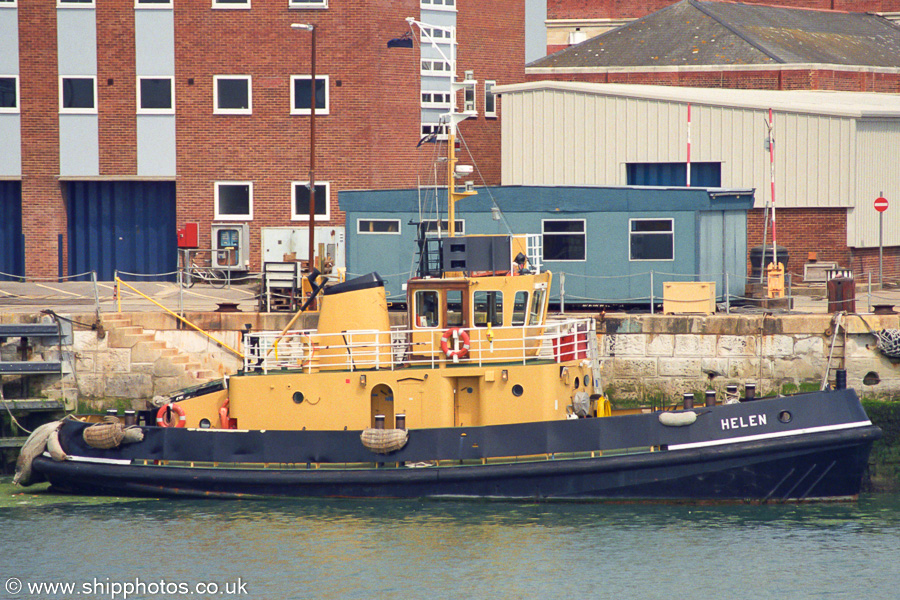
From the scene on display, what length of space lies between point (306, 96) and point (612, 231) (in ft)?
33.4

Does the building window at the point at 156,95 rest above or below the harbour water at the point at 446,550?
above

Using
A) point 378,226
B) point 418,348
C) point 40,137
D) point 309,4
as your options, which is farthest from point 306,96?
point 418,348

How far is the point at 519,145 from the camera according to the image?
27391mm

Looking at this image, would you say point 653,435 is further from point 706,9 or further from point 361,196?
point 706,9

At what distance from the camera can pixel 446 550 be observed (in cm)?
1304

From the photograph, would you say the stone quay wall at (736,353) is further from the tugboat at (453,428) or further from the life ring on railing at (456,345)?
the life ring on railing at (456,345)

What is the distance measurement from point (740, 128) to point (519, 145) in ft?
17.9

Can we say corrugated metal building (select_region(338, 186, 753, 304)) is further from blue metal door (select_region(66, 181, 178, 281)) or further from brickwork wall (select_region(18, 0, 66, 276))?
brickwork wall (select_region(18, 0, 66, 276))

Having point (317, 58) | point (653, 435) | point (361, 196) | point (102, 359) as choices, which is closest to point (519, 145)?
point (317, 58)

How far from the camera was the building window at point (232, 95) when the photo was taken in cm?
2706

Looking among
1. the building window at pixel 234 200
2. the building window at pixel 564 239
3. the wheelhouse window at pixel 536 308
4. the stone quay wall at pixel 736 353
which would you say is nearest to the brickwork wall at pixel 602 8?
the building window at pixel 234 200

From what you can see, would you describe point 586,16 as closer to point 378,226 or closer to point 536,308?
point 378,226

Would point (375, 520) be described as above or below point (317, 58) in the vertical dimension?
below

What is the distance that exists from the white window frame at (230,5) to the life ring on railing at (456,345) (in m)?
15.0
